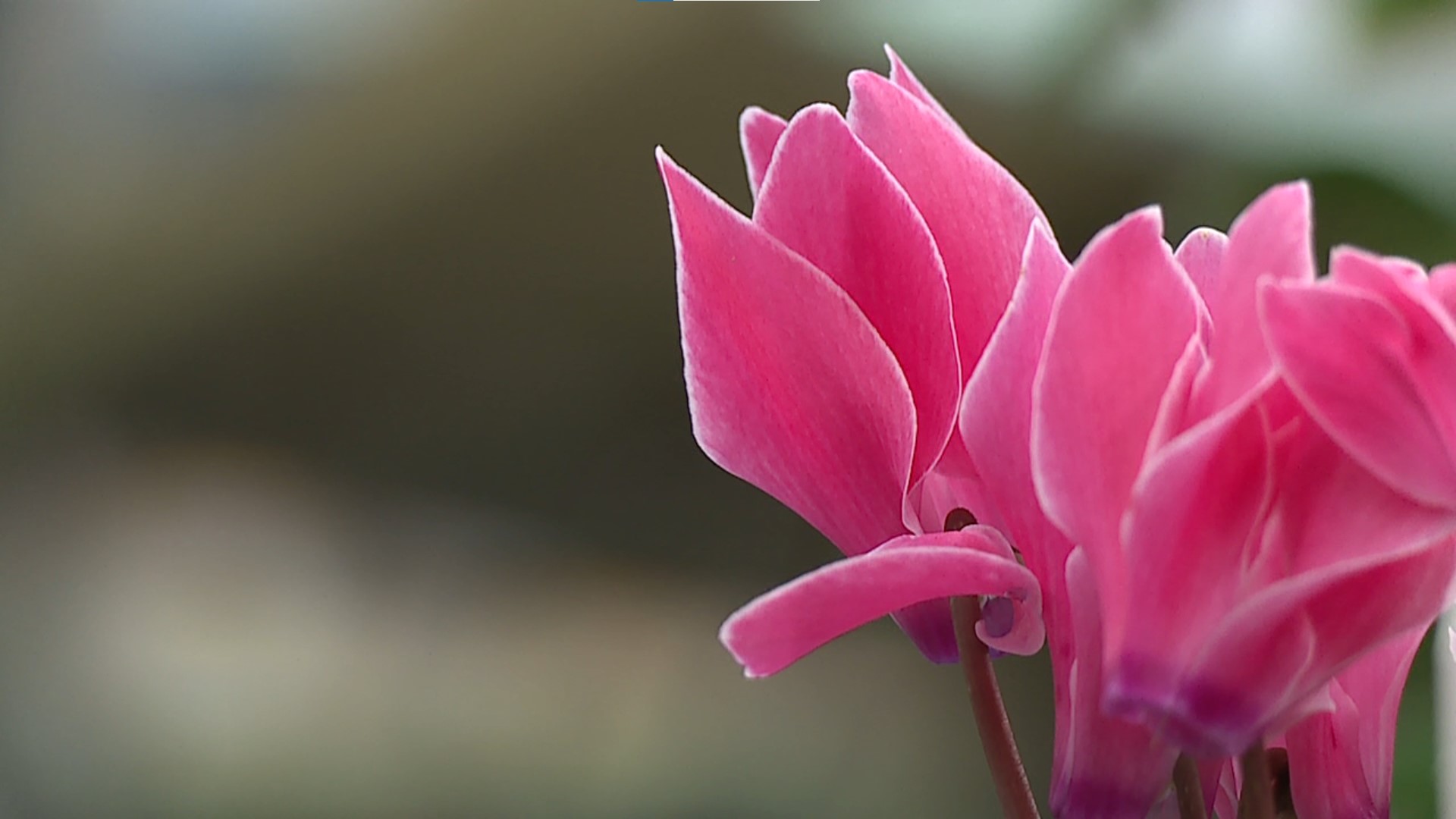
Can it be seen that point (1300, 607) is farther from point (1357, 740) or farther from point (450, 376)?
point (450, 376)

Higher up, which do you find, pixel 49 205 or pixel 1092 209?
pixel 49 205

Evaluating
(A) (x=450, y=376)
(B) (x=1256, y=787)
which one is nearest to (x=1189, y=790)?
(B) (x=1256, y=787)

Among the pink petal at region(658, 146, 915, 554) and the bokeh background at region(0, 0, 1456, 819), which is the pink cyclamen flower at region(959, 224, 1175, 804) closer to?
the pink petal at region(658, 146, 915, 554)

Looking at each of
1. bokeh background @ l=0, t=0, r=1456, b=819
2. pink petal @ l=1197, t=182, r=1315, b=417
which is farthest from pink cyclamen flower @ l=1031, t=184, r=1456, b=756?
bokeh background @ l=0, t=0, r=1456, b=819

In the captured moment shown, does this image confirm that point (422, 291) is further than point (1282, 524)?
Yes

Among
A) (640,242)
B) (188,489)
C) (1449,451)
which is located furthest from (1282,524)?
(188,489)

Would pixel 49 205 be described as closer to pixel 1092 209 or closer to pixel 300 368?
pixel 300 368

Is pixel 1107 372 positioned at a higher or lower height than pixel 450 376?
higher
